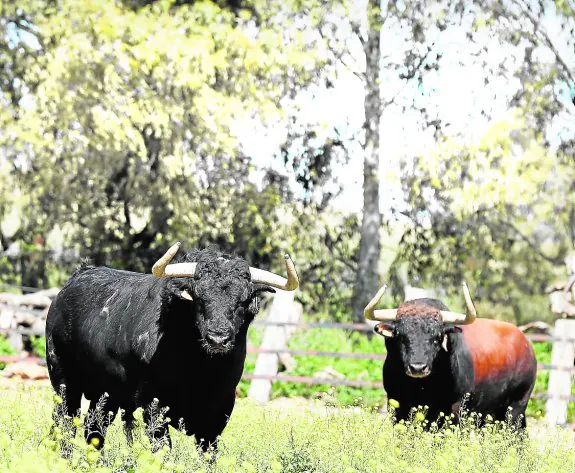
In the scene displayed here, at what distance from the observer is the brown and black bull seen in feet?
29.8

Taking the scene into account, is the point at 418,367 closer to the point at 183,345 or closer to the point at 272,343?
the point at 183,345

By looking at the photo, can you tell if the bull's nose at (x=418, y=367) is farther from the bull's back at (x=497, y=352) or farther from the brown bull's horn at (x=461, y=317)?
the bull's back at (x=497, y=352)

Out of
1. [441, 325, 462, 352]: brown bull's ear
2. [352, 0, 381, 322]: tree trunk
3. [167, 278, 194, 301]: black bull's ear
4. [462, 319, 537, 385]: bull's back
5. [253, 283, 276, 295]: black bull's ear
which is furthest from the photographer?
[352, 0, 381, 322]: tree trunk

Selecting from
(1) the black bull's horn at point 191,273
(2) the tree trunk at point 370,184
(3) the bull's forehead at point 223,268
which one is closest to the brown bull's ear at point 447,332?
(1) the black bull's horn at point 191,273

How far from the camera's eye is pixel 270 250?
20.4 metres

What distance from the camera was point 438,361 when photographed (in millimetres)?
9258

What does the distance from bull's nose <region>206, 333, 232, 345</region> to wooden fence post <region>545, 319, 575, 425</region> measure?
314 inches

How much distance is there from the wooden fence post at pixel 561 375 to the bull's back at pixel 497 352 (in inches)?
123

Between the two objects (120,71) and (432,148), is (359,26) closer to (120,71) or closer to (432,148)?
(432,148)

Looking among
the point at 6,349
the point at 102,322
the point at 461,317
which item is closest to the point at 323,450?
the point at 102,322

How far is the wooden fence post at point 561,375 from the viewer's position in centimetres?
1377

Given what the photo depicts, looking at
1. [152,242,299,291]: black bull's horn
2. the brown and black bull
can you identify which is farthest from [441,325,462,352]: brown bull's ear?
[152,242,299,291]: black bull's horn

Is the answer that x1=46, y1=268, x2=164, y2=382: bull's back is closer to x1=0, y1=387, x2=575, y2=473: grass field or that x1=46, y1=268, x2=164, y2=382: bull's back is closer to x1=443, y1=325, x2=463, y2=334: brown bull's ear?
x1=0, y1=387, x2=575, y2=473: grass field

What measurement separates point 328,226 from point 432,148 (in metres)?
3.31
